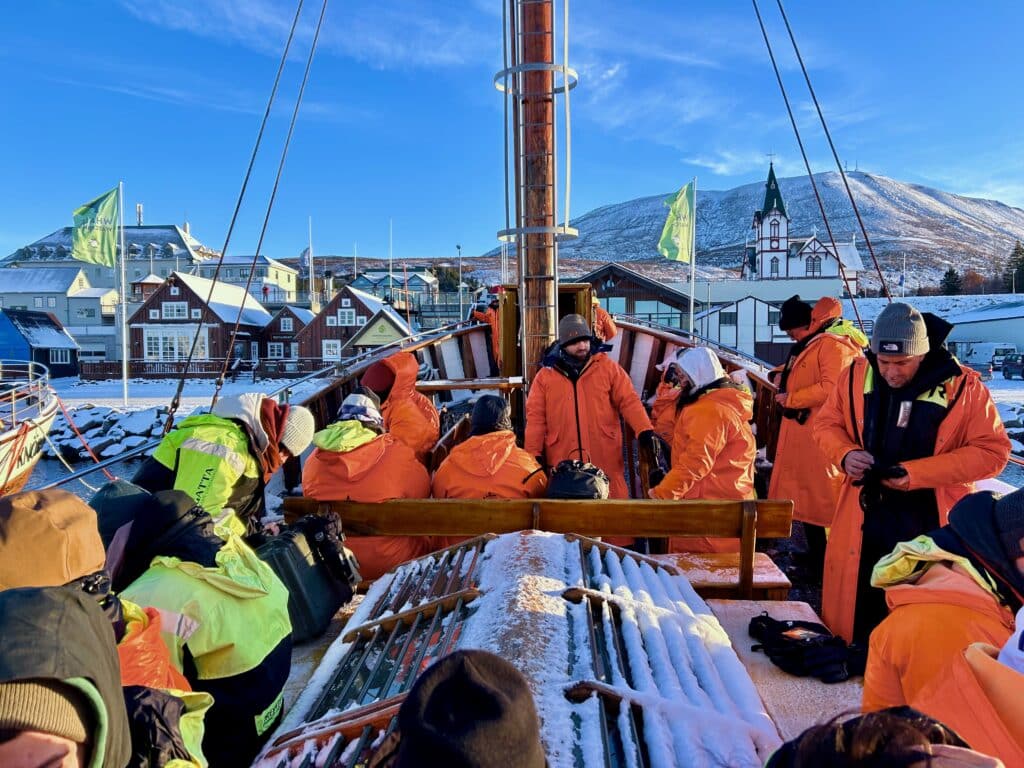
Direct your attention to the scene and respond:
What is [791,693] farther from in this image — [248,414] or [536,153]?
[536,153]

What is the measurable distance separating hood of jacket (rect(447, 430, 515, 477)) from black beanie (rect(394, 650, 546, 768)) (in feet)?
9.25

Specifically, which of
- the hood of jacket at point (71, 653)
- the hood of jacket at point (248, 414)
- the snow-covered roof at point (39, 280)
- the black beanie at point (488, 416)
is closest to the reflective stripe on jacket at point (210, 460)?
the hood of jacket at point (248, 414)

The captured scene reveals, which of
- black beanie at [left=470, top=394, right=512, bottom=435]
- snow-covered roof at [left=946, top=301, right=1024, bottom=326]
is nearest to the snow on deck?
black beanie at [left=470, top=394, right=512, bottom=435]

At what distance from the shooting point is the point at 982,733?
1396mm

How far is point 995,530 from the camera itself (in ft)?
5.85

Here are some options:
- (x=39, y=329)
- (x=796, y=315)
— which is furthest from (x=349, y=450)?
(x=39, y=329)

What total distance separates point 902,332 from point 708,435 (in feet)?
3.91

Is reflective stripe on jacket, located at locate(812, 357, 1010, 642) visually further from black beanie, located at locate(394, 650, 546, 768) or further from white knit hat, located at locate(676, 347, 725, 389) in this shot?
black beanie, located at locate(394, 650, 546, 768)

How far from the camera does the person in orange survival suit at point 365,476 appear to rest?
3.81 metres

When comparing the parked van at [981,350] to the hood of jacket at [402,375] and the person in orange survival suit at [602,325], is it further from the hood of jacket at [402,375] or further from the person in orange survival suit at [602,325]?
the hood of jacket at [402,375]

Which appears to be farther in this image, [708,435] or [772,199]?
[772,199]

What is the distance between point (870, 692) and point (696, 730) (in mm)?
519

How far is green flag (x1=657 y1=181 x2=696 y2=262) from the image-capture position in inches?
909

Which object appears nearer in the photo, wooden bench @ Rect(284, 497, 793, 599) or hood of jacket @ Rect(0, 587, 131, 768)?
hood of jacket @ Rect(0, 587, 131, 768)
